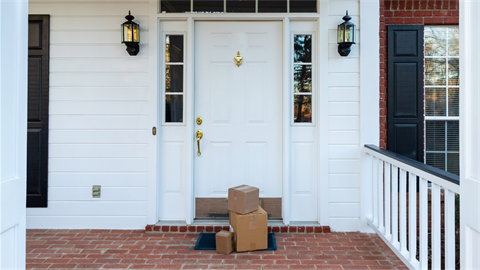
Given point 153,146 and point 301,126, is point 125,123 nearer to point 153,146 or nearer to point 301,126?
point 153,146

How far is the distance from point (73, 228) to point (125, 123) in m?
1.18

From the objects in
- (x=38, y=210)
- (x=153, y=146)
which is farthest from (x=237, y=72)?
(x=38, y=210)

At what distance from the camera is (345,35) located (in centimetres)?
290

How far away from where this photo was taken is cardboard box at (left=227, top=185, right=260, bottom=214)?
2580 millimetres

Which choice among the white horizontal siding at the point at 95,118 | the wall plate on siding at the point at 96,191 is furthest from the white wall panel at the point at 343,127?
the wall plate on siding at the point at 96,191

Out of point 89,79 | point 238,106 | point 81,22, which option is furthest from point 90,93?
point 238,106

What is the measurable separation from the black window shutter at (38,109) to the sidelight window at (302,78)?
8.09ft

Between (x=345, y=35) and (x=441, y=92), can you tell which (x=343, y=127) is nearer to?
(x=345, y=35)

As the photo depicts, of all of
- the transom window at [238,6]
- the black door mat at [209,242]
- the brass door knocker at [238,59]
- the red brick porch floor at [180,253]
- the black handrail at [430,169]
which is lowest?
the red brick porch floor at [180,253]

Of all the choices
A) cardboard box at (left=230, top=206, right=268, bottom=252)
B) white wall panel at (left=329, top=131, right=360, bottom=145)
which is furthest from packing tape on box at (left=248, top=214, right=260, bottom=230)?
white wall panel at (left=329, top=131, right=360, bottom=145)

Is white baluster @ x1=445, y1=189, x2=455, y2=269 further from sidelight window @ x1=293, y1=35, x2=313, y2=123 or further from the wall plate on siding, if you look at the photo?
the wall plate on siding

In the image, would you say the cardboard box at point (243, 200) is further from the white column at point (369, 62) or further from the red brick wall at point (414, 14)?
the red brick wall at point (414, 14)

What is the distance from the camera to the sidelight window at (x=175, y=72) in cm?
309
